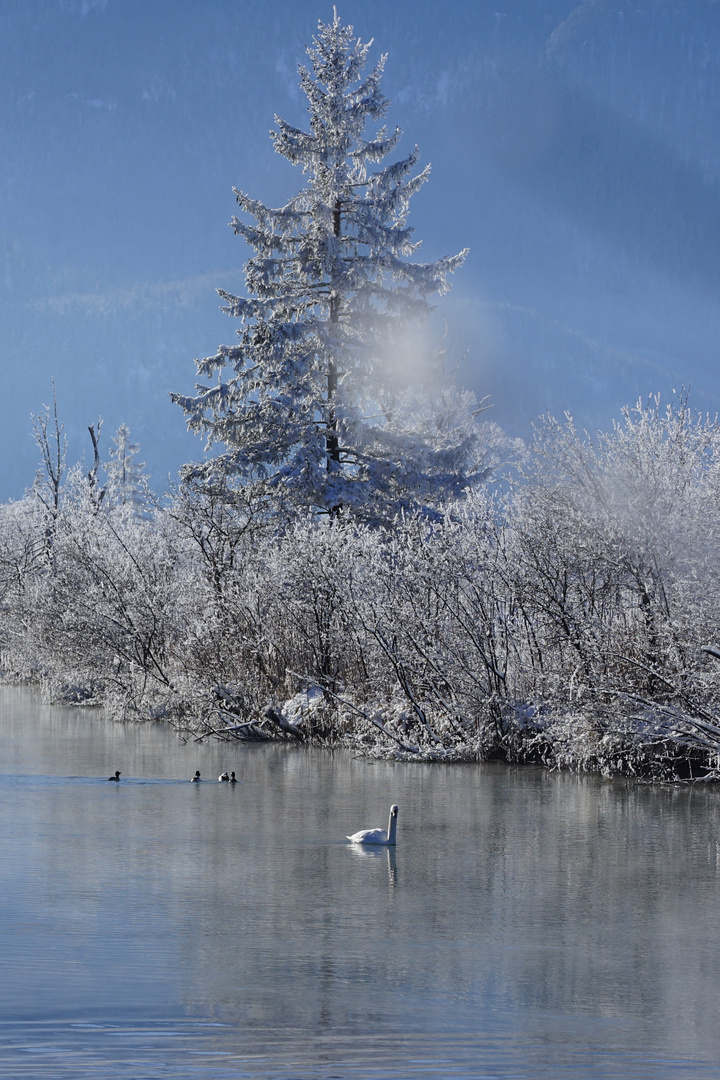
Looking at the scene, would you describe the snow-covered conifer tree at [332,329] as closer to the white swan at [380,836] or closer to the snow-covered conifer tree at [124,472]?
the white swan at [380,836]

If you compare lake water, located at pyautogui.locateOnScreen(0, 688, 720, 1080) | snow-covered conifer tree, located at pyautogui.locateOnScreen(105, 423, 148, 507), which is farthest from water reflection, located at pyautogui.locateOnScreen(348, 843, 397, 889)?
snow-covered conifer tree, located at pyautogui.locateOnScreen(105, 423, 148, 507)

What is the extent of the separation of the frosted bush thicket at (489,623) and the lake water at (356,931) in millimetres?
1300

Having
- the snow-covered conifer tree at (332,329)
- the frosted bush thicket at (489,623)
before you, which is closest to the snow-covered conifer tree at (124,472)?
the snow-covered conifer tree at (332,329)

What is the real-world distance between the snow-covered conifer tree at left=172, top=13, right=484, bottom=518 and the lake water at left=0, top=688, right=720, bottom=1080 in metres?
14.0

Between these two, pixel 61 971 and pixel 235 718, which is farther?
pixel 235 718

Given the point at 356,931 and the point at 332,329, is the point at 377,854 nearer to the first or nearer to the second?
the point at 356,931

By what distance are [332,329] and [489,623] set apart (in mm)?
13630

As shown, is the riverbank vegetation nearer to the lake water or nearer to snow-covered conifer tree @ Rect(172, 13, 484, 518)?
snow-covered conifer tree @ Rect(172, 13, 484, 518)

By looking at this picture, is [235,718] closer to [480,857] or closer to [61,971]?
[480,857]

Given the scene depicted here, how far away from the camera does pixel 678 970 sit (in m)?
8.05

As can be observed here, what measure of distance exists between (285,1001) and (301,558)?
14.7m

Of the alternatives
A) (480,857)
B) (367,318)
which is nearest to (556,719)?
(480,857)

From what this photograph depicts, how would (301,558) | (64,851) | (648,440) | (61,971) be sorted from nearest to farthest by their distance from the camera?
(61,971), (64,851), (648,440), (301,558)

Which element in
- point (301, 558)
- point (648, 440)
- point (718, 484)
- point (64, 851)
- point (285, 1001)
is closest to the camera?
point (285, 1001)
